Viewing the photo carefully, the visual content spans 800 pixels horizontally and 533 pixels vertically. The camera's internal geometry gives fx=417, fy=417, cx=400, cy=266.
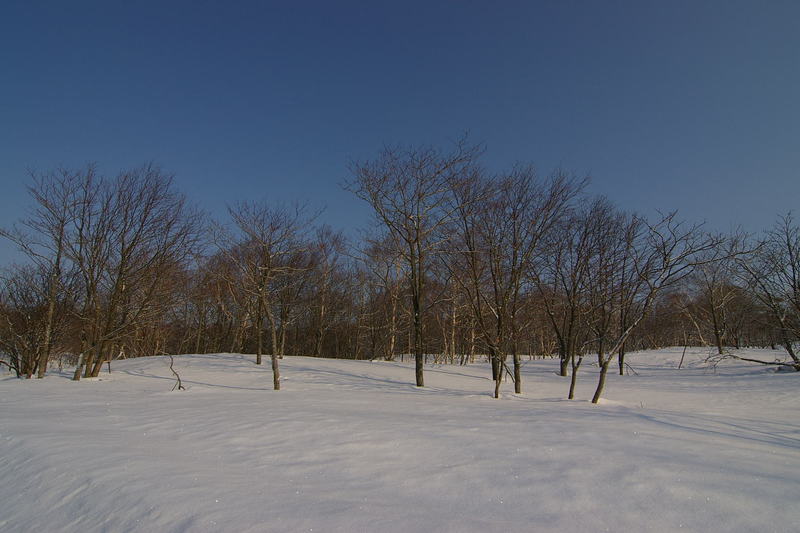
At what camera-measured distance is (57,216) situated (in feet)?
50.3

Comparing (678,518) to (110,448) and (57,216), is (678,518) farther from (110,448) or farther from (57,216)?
(57,216)

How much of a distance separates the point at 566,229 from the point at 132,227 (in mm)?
16492

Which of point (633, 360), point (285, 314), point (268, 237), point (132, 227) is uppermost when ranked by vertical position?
point (132, 227)

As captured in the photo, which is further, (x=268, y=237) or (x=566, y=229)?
(x=566, y=229)

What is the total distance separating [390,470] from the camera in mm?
4035

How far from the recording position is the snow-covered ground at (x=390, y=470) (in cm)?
297

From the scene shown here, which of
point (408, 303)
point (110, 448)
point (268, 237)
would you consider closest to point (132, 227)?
point (268, 237)

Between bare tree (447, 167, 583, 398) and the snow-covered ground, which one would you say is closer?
the snow-covered ground

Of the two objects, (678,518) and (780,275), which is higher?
(780,275)

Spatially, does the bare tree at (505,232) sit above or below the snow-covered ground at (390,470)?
above

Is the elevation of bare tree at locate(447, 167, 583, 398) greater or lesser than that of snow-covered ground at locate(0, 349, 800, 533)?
greater

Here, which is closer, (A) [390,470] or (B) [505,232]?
(A) [390,470]

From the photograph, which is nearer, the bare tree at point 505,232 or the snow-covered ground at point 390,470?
the snow-covered ground at point 390,470

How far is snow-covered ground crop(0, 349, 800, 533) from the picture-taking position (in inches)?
117
